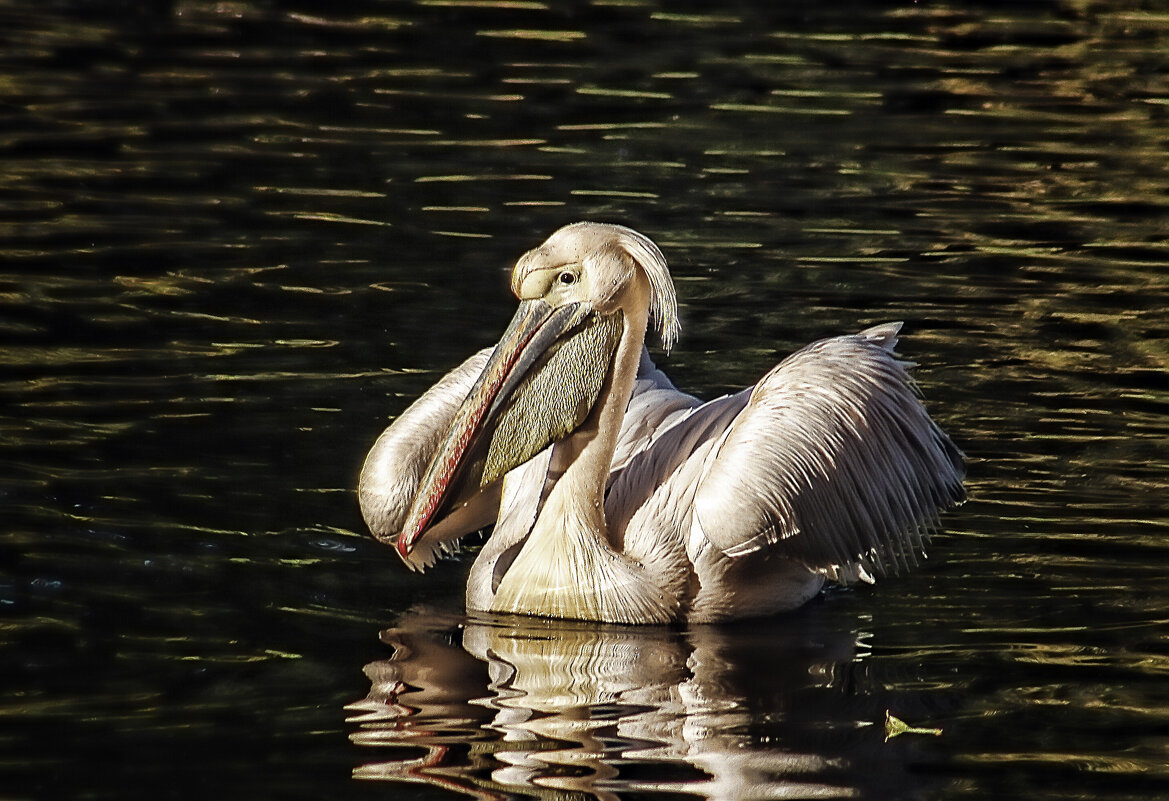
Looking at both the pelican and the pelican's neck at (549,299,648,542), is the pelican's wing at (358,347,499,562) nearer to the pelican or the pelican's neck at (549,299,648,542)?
the pelican

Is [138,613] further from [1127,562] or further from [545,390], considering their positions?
[1127,562]

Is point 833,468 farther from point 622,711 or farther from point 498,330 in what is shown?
point 498,330

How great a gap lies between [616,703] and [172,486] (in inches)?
85.8

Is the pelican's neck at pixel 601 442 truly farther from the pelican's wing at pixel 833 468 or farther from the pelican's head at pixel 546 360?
the pelican's wing at pixel 833 468

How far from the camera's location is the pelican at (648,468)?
6016 mm

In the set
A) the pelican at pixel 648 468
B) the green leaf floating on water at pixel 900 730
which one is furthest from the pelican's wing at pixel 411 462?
the green leaf floating on water at pixel 900 730

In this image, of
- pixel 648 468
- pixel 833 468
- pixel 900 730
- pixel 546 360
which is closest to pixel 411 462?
pixel 546 360

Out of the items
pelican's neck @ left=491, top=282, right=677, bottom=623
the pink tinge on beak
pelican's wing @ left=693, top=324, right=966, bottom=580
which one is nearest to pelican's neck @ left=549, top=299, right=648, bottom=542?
pelican's neck @ left=491, top=282, right=677, bottom=623

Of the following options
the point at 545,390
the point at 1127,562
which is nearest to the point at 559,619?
the point at 545,390

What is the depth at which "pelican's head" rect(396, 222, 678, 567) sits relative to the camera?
6062mm

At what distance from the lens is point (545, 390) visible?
614 cm

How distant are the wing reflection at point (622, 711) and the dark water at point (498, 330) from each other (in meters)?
0.02

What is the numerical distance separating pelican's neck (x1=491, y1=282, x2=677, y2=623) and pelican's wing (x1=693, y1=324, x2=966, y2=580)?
0.34 m

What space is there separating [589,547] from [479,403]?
537mm
